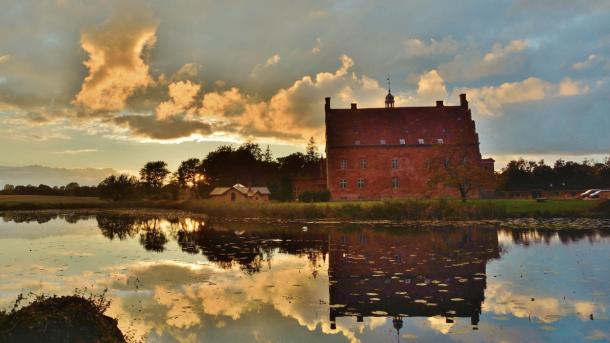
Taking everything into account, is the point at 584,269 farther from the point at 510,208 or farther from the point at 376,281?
the point at 510,208

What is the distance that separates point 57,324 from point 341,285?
7029 millimetres

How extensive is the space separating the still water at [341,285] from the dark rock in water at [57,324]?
3.95 feet

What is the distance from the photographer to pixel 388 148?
55719mm

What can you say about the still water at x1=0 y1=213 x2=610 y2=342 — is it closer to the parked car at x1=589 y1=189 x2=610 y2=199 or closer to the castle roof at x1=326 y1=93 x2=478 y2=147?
the parked car at x1=589 y1=189 x2=610 y2=199

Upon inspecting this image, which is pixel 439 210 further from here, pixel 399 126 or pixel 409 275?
pixel 399 126

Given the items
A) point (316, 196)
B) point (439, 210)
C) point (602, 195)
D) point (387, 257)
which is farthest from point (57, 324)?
point (602, 195)

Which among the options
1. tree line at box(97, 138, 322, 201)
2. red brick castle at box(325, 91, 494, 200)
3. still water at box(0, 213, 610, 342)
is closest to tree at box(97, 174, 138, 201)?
tree line at box(97, 138, 322, 201)

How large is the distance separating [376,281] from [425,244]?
336 inches

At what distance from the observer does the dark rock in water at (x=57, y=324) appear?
6590 mm

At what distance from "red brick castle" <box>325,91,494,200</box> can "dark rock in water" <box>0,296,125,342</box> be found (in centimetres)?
4716

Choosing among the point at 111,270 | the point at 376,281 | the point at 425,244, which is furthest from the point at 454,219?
the point at 111,270

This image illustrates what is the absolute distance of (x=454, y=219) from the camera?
1310 inches

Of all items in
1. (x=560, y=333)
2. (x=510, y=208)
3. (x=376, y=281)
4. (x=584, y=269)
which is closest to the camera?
(x=560, y=333)

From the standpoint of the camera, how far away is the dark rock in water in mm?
6590
